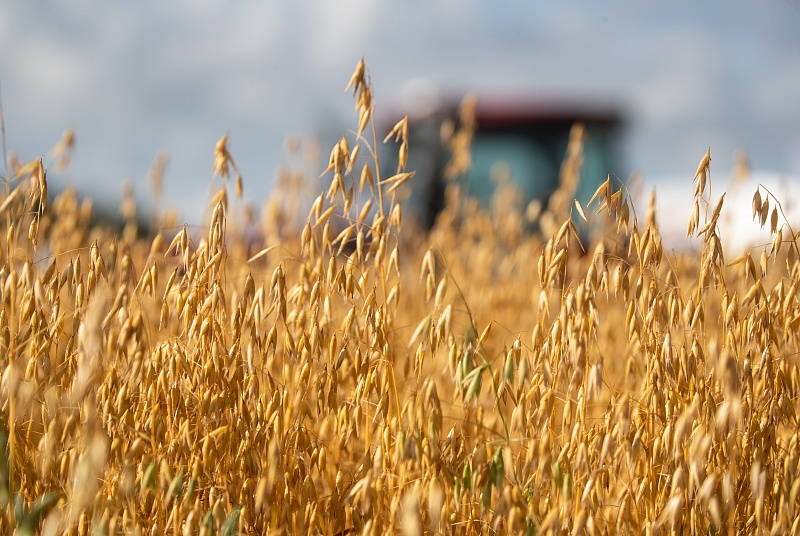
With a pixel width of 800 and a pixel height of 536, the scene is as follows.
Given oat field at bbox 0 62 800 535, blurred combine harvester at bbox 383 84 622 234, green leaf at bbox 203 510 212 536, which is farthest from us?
blurred combine harvester at bbox 383 84 622 234

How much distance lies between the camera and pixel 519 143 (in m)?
5.66

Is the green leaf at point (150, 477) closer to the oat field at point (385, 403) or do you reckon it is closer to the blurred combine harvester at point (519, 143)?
the oat field at point (385, 403)

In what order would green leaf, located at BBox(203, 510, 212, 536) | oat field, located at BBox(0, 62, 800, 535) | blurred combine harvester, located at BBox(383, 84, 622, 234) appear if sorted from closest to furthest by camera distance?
green leaf, located at BBox(203, 510, 212, 536) → oat field, located at BBox(0, 62, 800, 535) → blurred combine harvester, located at BBox(383, 84, 622, 234)

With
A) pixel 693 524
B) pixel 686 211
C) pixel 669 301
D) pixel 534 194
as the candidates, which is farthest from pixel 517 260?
pixel 686 211

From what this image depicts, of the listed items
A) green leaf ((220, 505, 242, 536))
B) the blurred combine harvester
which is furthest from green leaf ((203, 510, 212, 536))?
the blurred combine harvester

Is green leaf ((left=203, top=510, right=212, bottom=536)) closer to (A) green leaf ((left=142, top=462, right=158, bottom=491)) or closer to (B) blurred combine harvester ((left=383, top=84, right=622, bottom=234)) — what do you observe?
(A) green leaf ((left=142, top=462, right=158, bottom=491))

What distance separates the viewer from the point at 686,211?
6.40 m

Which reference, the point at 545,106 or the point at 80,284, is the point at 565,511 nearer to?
the point at 80,284

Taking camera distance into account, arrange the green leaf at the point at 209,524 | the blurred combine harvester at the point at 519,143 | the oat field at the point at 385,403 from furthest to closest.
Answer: the blurred combine harvester at the point at 519,143
the oat field at the point at 385,403
the green leaf at the point at 209,524

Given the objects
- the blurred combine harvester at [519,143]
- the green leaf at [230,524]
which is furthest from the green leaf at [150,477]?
the blurred combine harvester at [519,143]

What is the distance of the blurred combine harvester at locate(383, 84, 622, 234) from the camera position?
17.0ft

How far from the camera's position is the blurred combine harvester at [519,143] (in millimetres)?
5184

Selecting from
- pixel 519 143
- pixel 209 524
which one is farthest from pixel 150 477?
pixel 519 143

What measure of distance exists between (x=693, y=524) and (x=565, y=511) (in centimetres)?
18
